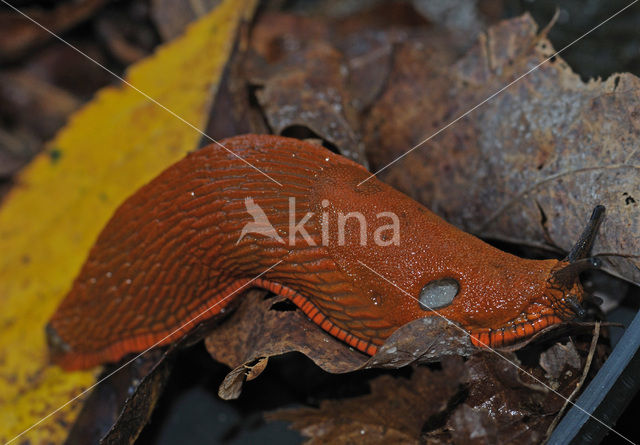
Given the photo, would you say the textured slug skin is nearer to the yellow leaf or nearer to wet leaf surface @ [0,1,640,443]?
wet leaf surface @ [0,1,640,443]

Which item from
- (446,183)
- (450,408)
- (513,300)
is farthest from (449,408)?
(446,183)

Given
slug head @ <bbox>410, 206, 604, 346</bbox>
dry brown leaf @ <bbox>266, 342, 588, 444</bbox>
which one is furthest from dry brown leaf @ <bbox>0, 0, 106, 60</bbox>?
Answer: slug head @ <bbox>410, 206, 604, 346</bbox>

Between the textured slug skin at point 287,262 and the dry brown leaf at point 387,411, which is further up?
the textured slug skin at point 287,262

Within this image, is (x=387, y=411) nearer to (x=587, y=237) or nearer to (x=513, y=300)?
(x=513, y=300)

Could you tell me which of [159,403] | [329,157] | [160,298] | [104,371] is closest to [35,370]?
[104,371]

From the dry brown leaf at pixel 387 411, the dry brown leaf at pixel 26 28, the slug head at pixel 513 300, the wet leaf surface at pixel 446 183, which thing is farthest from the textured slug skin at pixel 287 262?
the dry brown leaf at pixel 26 28

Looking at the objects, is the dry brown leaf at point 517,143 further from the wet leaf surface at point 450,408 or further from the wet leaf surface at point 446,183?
the wet leaf surface at point 450,408
